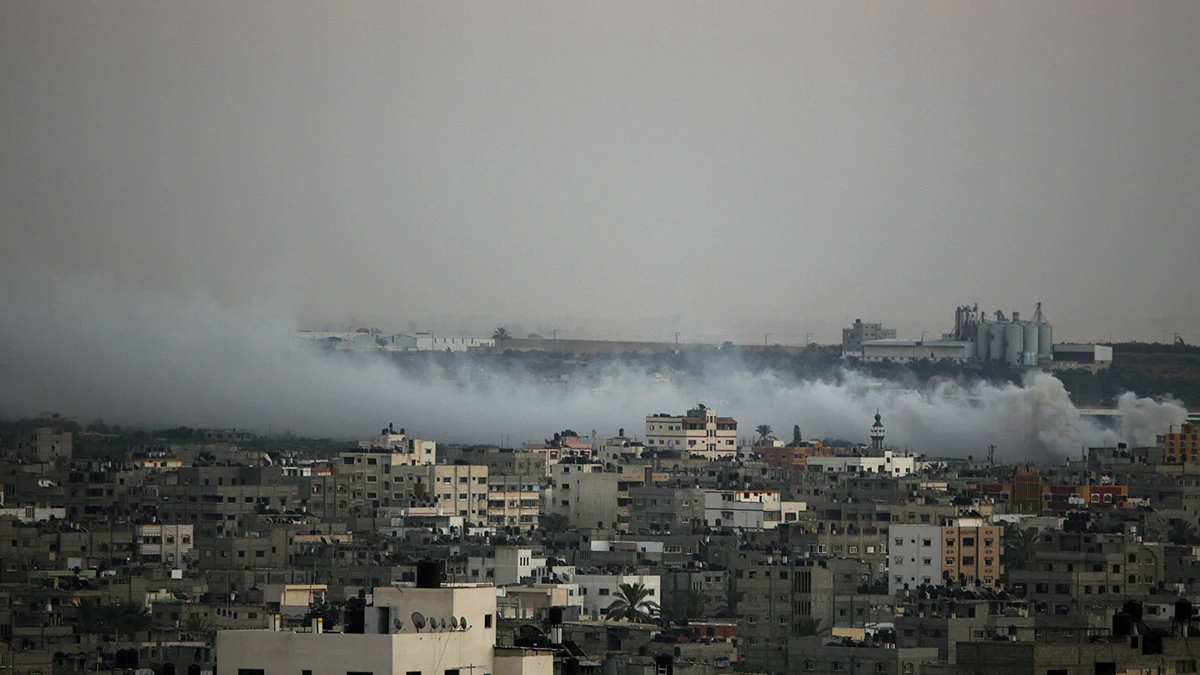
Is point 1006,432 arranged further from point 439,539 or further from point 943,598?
point 943,598

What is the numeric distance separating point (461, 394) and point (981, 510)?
48.8 metres

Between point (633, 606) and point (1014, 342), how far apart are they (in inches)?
3173

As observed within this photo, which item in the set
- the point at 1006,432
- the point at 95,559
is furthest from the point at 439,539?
the point at 1006,432

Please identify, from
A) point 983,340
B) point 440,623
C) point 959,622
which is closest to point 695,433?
point 983,340

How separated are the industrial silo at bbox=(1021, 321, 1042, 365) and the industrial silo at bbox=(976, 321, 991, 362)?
1699 mm

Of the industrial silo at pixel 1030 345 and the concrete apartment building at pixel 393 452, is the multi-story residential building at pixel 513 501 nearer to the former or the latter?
the concrete apartment building at pixel 393 452

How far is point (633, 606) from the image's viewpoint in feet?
169

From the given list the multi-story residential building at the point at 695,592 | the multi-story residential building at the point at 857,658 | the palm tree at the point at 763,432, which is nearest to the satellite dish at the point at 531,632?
the multi-story residential building at the point at 857,658

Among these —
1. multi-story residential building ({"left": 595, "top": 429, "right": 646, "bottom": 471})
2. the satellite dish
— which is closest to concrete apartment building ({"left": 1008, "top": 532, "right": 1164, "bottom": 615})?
the satellite dish

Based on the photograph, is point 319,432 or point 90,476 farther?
point 319,432

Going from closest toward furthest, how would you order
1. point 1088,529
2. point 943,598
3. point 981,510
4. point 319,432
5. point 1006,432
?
point 943,598
point 1088,529
point 981,510
point 319,432
point 1006,432

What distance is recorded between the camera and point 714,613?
52219 millimetres

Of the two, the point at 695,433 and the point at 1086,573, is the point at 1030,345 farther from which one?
the point at 1086,573

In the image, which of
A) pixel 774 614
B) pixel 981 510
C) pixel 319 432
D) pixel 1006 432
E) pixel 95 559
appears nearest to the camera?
pixel 774 614
